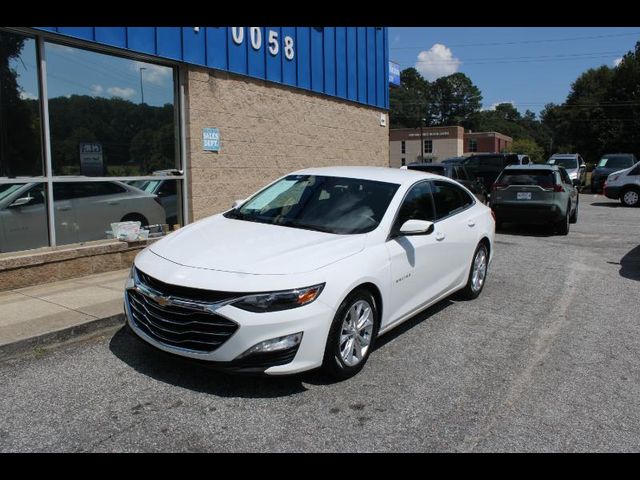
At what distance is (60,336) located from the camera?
16.6 feet

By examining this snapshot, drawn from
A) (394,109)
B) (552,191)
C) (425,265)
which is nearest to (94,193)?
(425,265)

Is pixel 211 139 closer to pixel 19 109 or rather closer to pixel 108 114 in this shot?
pixel 108 114

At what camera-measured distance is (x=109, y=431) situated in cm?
349

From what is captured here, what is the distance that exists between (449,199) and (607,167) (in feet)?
79.1

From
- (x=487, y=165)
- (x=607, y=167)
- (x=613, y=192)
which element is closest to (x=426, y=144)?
(x=607, y=167)

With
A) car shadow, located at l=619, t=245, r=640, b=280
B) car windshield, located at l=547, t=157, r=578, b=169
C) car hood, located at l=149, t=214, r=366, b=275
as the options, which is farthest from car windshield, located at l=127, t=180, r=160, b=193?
car windshield, located at l=547, t=157, r=578, b=169

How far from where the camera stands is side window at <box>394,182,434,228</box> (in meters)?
5.22

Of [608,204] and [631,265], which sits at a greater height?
[608,204]

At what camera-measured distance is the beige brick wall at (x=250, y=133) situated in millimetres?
9219

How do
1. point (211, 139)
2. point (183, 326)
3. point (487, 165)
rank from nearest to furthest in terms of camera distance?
point (183, 326) < point (211, 139) < point (487, 165)

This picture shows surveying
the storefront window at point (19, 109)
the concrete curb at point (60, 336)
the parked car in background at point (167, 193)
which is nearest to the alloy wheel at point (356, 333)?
the concrete curb at point (60, 336)

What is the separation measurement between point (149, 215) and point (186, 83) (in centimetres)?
217

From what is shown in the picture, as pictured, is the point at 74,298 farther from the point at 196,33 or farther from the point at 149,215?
the point at 196,33

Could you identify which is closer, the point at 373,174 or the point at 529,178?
the point at 373,174
